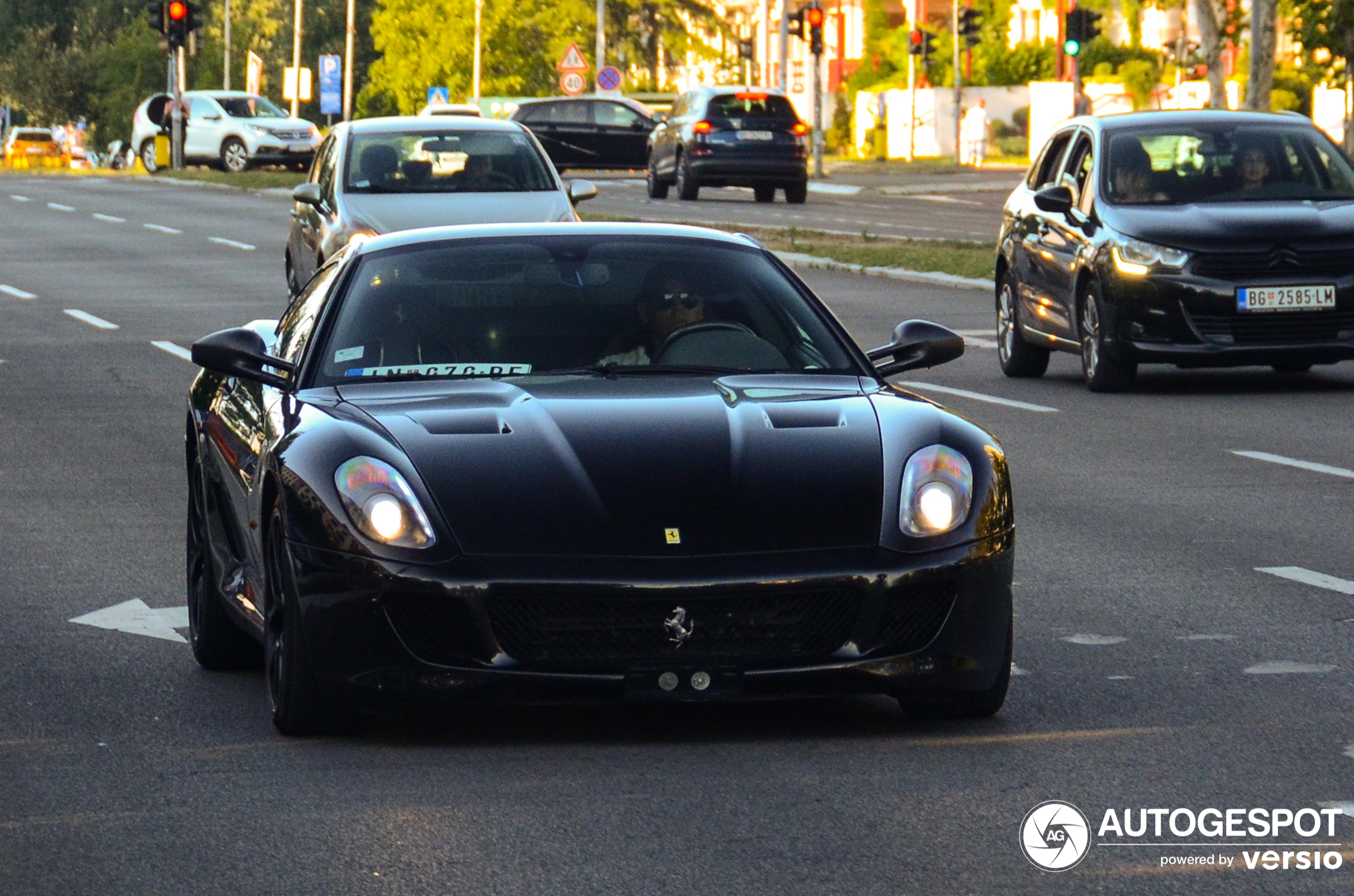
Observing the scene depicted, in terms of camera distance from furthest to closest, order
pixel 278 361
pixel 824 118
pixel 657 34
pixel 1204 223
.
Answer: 1. pixel 824 118
2. pixel 657 34
3. pixel 1204 223
4. pixel 278 361

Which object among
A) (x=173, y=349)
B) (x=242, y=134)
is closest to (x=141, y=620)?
(x=173, y=349)

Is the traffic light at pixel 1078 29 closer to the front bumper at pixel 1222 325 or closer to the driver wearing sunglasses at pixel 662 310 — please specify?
the front bumper at pixel 1222 325

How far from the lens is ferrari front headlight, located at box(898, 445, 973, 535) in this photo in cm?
614

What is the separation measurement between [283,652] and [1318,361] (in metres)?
10.3

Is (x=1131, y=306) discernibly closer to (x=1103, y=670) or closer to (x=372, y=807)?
(x=1103, y=670)

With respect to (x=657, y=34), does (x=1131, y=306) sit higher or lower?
lower

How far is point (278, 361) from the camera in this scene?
7.04m

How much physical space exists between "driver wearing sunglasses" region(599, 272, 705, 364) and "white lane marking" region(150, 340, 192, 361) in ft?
36.1

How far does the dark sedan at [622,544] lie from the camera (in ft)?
19.6

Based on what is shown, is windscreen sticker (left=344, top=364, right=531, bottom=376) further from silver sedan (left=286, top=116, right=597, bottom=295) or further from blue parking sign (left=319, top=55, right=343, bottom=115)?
blue parking sign (left=319, top=55, right=343, bottom=115)

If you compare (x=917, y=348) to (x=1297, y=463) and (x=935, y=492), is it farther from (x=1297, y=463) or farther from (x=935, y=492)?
(x=1297, y=463)

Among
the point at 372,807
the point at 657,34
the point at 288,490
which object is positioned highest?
the point at 657,34

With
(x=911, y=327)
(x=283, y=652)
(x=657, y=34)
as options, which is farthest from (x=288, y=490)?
(x=657, y=34)

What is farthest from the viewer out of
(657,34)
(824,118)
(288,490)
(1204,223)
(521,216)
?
(824,118)
